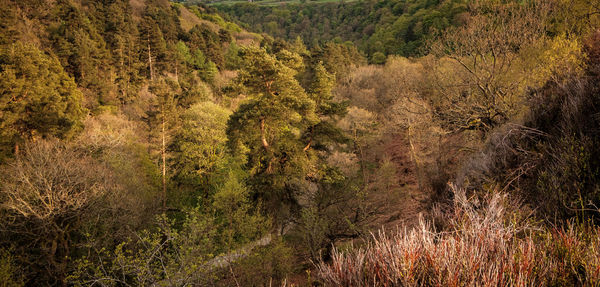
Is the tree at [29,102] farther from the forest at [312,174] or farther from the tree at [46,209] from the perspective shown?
the tree at [46,209]

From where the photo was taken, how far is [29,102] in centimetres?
1914

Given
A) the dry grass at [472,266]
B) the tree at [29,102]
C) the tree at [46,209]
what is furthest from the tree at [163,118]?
the dry grass at [472,266]

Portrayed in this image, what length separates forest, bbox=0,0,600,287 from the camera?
2.96 metres

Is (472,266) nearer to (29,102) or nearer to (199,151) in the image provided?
(199,151)

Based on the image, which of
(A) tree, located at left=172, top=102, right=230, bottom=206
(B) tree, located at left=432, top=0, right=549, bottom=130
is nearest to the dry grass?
(B) tree, located at left=432, top=0, right=549, bottom=130

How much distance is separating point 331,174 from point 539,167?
38.8ft

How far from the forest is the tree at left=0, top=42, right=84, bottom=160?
12cm

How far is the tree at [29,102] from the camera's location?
18.1 m

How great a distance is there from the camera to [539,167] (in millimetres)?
5414

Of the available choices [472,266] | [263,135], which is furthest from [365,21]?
[472,266]

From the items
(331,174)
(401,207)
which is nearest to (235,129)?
(331,174)

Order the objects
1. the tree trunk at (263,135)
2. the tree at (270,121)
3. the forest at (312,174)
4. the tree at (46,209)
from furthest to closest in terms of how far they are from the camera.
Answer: the tree trunk at (263,135) < the tree at (270,121) < the tree at (46,209) < the forest at (312,174)

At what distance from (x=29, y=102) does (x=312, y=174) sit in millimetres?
20657

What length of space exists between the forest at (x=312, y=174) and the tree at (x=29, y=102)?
0.12m
